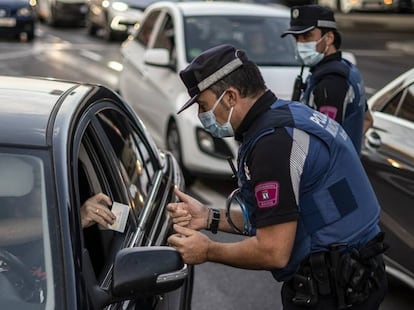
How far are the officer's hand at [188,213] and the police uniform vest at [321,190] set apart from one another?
1.03ft

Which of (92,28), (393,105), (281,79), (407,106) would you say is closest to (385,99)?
(393,105)

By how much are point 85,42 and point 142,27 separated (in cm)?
1237

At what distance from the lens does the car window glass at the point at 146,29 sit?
963 cm

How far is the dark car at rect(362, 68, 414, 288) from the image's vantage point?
455 cm

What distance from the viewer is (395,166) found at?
472 centimetres

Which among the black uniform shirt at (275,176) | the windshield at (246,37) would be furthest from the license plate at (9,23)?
the black uniform shirt at (275,176)

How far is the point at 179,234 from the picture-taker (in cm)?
288

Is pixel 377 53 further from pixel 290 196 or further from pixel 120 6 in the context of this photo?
pixel 290 196

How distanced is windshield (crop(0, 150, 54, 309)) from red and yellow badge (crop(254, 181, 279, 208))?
69 centimetres

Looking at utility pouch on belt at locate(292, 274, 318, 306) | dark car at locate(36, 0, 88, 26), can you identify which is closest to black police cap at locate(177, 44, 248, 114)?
utility pouch on belt at locate(292, 274, 318, 306)

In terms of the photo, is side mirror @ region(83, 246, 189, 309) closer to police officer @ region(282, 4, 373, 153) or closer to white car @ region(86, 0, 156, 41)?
police officer @ region(282, 4, 373, 153)

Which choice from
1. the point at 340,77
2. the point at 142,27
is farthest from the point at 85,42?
the point at 340,77

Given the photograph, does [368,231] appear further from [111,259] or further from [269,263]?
[111,259]

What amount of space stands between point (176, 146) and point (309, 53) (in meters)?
3.08
